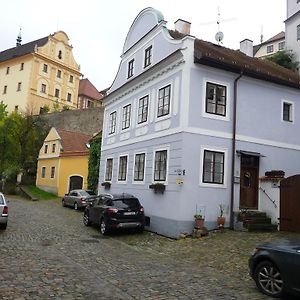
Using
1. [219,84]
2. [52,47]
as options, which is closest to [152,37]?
[219,84]

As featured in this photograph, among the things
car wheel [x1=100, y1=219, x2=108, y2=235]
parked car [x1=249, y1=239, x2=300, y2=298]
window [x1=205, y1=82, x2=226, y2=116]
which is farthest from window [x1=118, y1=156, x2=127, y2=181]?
parked car [x1=249, y1=239, x2=300, y2=298]

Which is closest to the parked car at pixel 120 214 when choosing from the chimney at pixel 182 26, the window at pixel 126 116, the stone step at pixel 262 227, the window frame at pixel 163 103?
the window frame at pixel 163 103

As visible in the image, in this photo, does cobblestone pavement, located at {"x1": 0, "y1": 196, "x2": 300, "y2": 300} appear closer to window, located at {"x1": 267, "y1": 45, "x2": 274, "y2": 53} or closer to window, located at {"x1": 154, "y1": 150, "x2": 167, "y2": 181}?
window, located at {"x1": 154, "y1": 150, "x2": 167, "y2": 181}

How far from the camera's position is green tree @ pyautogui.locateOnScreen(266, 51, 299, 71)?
43.0 metres

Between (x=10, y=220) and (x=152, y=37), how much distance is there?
11.6 m

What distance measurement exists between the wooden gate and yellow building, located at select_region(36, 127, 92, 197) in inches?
857

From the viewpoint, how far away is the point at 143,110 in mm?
20156

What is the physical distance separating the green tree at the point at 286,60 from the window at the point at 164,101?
28.9m

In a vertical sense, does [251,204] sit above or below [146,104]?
below

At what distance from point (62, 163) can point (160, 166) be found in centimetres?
2216

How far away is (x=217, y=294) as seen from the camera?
7617 millimetres

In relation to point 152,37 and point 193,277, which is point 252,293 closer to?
point 193,277

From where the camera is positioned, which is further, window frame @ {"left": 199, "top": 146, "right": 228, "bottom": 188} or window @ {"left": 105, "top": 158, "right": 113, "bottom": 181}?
window @ {"left": 105, "top": 158, "right": 113, "bottom": 181}

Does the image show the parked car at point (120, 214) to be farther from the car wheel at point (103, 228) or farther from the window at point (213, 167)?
the window at point (213, 167)
